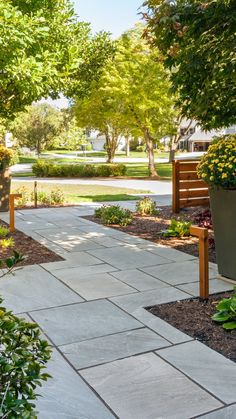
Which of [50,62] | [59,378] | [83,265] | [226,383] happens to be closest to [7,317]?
[59,378]

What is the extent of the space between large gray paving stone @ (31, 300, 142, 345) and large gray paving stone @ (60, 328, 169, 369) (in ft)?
0.29

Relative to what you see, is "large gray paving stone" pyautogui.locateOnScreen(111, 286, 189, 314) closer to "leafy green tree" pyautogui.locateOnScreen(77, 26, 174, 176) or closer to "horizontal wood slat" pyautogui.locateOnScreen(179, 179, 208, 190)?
"horizontal wood slat" pyautogui.locateOnScreen(179, 179, 208, 190)

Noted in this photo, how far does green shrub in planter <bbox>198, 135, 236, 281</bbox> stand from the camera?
13.0 ft

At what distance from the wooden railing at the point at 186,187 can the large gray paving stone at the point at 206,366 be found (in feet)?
19.1

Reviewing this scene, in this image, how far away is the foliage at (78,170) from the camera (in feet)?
66.9

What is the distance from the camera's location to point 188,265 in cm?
485

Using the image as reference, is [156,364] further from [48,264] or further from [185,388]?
[48,264]

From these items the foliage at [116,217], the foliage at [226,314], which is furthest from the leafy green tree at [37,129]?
the foliage at [226,314]

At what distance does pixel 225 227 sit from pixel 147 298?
111 cm

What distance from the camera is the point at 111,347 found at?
280cm

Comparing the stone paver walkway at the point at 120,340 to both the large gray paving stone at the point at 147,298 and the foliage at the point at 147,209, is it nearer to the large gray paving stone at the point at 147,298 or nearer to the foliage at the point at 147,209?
the large gray paving stone at the point at 147,298

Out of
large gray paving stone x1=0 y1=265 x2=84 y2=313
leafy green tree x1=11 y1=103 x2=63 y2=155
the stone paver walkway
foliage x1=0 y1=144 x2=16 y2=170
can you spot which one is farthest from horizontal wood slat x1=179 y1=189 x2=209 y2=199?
leafy green tree x1=11 y1=103 x2=63 y2=155

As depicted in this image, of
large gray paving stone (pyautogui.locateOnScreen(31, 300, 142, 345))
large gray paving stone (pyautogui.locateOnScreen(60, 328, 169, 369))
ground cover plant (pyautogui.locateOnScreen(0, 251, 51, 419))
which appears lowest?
large gray paving stone (pyautogui.locateOnScreen(60, 328, 169, 369))

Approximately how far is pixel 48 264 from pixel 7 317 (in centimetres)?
334
